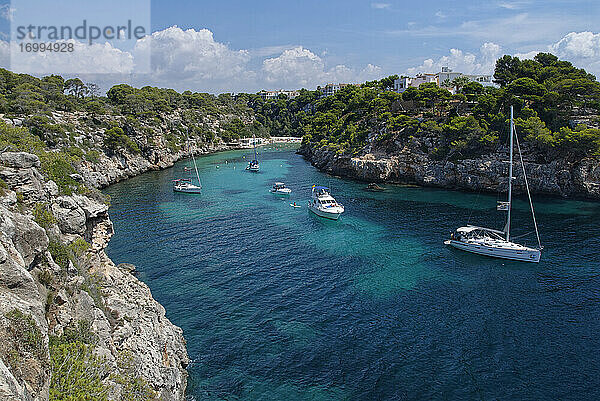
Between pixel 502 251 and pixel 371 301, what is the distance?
17773mm

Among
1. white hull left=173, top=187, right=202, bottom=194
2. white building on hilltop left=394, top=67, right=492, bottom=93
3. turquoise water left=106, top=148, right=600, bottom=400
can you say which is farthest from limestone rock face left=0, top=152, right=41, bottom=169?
white building on hilltop left=394, top=67, right=492, bottom=93

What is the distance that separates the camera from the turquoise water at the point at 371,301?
79.4ft

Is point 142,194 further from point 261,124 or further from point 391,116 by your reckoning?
point 261,124

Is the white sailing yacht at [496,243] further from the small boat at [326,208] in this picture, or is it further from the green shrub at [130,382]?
the green shrub at [130,382]

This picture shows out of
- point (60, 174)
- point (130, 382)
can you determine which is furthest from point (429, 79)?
point (130, 382)

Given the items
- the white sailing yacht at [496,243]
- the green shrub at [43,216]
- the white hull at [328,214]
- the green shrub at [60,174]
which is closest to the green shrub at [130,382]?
the green shrub at [43,216]

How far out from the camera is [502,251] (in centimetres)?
4247

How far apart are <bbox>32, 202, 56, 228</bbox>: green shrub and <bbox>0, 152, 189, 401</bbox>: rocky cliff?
5cm

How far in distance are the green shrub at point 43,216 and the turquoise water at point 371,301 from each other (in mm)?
11814

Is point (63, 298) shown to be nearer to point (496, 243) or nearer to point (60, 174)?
point (60, 174)

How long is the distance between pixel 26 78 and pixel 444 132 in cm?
10412

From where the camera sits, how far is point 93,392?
14461mm

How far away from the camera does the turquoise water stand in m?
24.2

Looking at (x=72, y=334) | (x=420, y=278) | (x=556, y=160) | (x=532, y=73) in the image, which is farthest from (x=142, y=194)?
(x=532, y=73)
